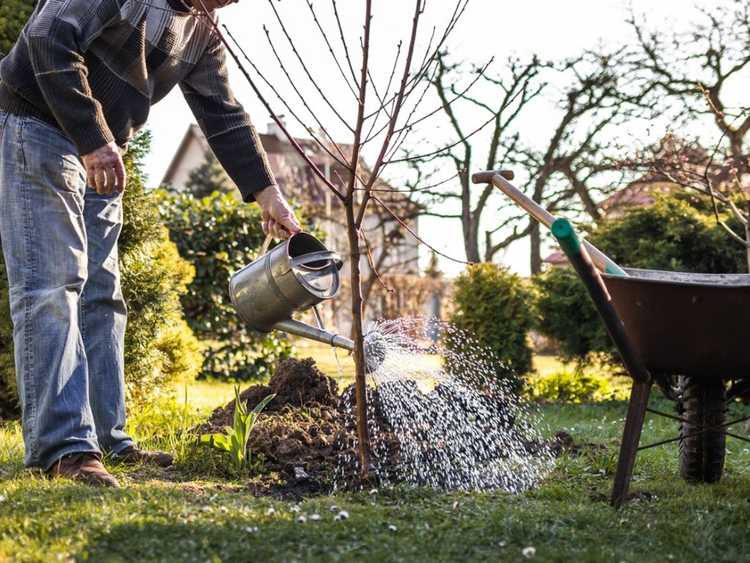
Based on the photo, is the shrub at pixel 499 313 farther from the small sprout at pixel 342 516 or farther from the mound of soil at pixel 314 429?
the small sprout at pixel 342 516

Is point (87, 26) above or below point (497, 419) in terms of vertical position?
above

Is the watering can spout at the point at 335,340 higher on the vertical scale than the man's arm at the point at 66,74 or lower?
lower

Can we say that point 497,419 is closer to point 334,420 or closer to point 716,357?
point 334,420

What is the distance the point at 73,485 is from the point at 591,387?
509 centimetres

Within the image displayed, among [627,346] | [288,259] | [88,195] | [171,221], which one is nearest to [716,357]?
[627,346]

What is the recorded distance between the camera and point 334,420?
3271 millimetres

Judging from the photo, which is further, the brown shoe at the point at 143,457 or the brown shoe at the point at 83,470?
the brown shoe at the point at 143,457

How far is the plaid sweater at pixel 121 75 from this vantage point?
242 centimetres

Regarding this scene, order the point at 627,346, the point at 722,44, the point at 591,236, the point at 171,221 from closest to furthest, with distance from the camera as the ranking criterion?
the point at 627,346, the point at 591,236, the point at 171,221, the point at 722,44

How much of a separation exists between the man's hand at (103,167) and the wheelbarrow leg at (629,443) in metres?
1.57

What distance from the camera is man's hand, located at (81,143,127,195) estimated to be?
2438 mm

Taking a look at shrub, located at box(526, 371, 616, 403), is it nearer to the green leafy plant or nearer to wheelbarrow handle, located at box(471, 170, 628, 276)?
wheelbarrow handle, located at box(471, 170, 628, 276)

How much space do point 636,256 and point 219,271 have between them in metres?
3.41

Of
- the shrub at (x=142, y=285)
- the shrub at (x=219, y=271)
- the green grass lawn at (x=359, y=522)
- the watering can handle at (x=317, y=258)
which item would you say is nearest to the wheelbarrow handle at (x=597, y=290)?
the green grass lawn at (x=359, y=522)
